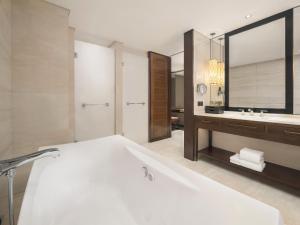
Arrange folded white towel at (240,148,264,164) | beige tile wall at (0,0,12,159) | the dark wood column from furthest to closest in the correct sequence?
the dark wood column, folded white towel at (240,148,264,164), beige tile wall at (0,0,12,159)

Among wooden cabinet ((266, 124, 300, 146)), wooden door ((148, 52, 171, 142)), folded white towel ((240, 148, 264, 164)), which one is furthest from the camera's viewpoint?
wooden door ((148, 52, 171, 142))

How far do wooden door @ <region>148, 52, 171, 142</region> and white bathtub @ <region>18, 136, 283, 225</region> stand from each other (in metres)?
1.72

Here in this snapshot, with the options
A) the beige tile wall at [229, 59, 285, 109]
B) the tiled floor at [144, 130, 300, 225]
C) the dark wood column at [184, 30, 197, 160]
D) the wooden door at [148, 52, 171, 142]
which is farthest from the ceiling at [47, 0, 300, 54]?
the tiled floor at [144, 130, 300, 225]

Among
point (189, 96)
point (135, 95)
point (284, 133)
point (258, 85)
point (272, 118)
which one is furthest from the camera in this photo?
point (135, 95)

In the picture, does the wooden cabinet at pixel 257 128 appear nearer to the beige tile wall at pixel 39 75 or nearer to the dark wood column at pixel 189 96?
the dark wood column at pixel 189 96

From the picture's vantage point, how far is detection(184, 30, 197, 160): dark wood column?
227 cm

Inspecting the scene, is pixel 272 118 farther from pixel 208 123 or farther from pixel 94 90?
pixel 94 90

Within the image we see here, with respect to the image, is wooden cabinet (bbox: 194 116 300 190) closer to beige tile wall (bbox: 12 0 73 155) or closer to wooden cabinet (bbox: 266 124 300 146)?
wooden cabinet (bbox: 266 124 300 146)

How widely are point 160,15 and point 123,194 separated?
220 cm

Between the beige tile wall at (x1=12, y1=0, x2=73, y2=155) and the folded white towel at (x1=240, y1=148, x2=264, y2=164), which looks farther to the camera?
the folded white towel at (x1=240, y1=148, x2=264, y2=164)

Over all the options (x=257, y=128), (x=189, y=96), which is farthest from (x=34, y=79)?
(x=257, y=128)

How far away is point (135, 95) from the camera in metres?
3.09

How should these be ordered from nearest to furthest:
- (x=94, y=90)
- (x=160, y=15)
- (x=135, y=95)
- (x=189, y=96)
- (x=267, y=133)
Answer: (x=267, y=133)
(x=160, y=15)
(x=189, y=96)
(x=94, y=90)
(x=135, y=95)

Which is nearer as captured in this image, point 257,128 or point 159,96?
point 257,128
